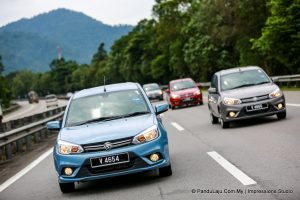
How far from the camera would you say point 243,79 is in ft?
49.3

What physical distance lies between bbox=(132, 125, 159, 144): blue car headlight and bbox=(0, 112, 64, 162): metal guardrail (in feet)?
21.2

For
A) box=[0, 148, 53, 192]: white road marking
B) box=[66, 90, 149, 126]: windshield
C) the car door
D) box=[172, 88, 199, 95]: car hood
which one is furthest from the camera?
box=[172, 88, 199, 95]: car hood

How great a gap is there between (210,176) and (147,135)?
1.06m

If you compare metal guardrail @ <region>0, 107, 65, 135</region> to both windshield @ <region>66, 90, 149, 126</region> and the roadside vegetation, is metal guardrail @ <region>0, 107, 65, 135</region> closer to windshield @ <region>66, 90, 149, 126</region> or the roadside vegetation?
the roadside vegetation

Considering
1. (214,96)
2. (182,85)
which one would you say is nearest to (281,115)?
(214,96)

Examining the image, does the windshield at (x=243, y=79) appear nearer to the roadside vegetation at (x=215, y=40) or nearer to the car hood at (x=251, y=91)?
the car hood at (x=251, y=91)

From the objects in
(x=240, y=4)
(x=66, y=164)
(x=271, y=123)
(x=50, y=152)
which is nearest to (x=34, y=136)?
(x=50, y=152)

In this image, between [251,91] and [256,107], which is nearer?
[256,107]

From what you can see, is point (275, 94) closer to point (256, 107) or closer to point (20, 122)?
point (256, 107)

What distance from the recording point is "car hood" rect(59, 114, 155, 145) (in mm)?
7566

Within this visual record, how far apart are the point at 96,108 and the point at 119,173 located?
160cm

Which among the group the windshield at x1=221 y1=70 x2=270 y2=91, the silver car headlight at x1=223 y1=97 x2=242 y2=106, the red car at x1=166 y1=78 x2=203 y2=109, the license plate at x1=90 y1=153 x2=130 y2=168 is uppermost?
the windshield at x1=221 y1=70 x2=270 y2=91

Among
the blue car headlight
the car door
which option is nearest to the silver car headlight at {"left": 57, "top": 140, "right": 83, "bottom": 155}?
the blue car headlight

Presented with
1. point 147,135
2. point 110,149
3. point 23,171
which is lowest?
point 23,171
